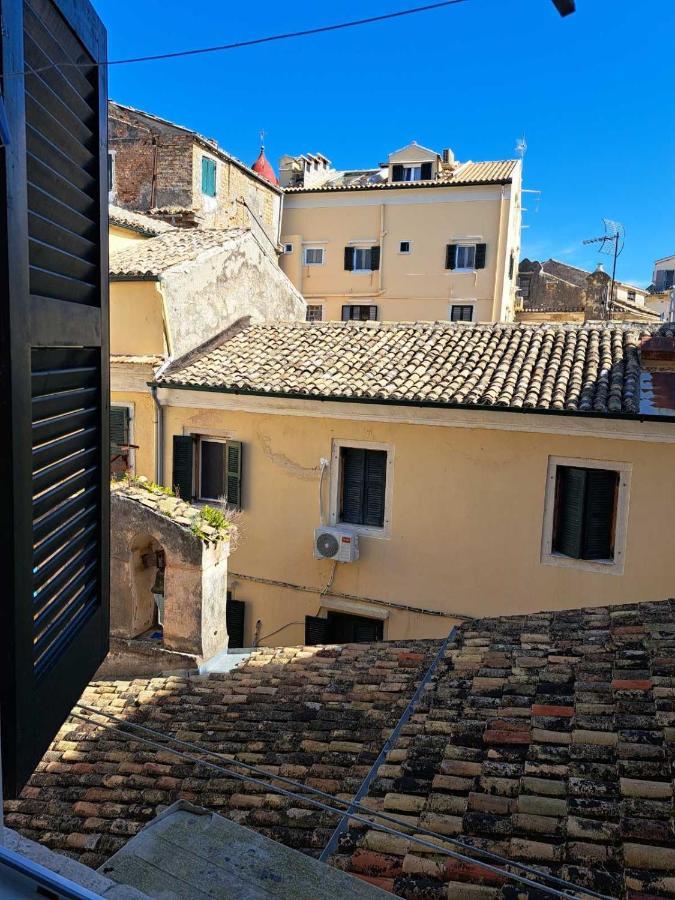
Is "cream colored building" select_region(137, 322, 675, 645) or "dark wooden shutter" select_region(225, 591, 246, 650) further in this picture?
"dark wooden shutter" select_region(225, 591, 246, 650)

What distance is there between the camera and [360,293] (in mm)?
28406

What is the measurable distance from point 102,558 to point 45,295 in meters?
1.06

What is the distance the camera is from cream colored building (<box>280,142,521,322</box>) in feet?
87.0

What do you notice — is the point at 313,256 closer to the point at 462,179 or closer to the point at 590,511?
the point at 462,179

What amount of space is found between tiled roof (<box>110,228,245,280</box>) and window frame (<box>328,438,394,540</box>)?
4480 millimetres

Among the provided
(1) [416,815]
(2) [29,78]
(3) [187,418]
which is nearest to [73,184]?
(2) [29,78]

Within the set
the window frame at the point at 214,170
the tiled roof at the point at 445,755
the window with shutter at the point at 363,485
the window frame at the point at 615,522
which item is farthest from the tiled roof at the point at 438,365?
the window frame at the point at 214,170

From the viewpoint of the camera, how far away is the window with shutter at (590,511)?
31.5 feet

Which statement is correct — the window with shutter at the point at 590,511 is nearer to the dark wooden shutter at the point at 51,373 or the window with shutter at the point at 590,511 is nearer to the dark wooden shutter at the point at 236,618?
the dark wooden shutter at the point at 236,618

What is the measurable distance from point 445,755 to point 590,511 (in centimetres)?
640

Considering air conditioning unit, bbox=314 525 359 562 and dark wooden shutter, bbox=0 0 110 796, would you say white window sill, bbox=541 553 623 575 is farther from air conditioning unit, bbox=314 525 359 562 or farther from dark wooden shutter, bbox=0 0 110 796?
dark wooden shutter, bbox=0 0 110 796

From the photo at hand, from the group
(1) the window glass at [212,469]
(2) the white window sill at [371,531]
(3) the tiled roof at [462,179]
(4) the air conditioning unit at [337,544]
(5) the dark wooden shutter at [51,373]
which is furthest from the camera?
(3) the tiled roof at [462,179]

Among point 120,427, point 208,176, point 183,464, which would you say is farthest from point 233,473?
point 208,176

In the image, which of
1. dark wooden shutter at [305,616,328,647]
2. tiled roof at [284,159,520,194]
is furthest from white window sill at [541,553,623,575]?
tiled roof at [284,159,520,194]
